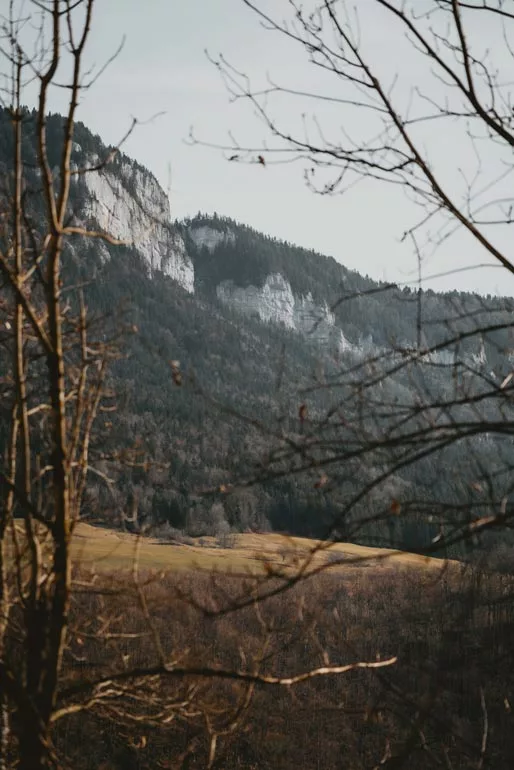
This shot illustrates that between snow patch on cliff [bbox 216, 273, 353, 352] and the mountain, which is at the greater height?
snow patch on cliff [bbox 216, 273, 353, 352]

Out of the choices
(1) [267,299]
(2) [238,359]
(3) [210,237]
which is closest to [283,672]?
(2) [238,359]

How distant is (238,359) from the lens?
138 m

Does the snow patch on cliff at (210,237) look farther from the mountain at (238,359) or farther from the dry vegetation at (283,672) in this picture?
the dry vegetation at (283,672)

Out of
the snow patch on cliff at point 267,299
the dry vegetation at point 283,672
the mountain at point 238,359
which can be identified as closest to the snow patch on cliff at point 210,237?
the mountain at point 238,359

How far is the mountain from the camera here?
6.72ft

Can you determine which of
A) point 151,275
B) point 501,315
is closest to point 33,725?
point 501,315

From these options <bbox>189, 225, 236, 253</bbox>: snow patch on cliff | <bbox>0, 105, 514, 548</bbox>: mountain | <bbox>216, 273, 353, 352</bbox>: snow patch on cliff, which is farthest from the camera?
<bbox>189, 225, 236, 253</bbox>: snow patch on cliff

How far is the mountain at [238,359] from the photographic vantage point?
2047mm

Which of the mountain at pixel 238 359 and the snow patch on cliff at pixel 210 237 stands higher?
the snow patch on cliff at pixel 210 237

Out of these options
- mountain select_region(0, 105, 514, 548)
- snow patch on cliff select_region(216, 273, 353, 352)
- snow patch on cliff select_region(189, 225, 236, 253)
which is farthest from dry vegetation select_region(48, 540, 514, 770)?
snow patch on cliff select_region(189, 225, 236, 253)

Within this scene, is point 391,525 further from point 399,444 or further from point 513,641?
point 513,641

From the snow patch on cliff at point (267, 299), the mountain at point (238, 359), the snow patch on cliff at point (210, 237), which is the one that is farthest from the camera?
the snow patch on cliff at point (210, 237)

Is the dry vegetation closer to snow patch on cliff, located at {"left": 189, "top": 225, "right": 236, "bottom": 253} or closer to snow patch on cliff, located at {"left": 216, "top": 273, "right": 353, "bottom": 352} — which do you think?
snow patch on cliff, located at {"left": 216, "top": 273, "right": 353, "bottom": 352}

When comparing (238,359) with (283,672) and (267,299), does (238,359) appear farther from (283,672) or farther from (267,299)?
(283,672)
